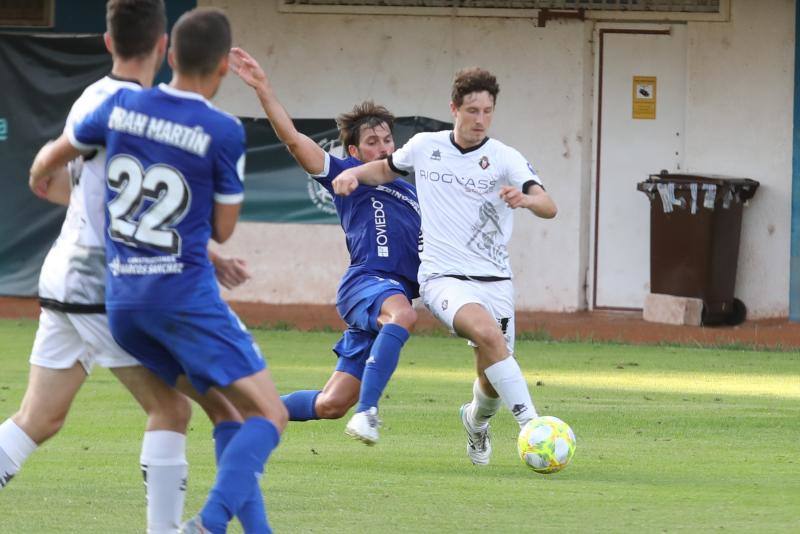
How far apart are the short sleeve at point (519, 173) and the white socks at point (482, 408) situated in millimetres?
1149

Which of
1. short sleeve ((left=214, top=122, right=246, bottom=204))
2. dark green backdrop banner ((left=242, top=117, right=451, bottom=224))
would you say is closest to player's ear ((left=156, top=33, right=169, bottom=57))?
short sleeve ((left=214, top=122, right=246, bottom=204))

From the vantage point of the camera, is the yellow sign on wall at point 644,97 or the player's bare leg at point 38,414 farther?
the yellow sign on wall at point 644,97

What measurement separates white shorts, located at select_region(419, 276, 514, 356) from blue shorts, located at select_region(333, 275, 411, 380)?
0.86 feet

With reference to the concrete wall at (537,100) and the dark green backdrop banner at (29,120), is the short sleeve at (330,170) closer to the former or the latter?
the concrete wall at (537,100)

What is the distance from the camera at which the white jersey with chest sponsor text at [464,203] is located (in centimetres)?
851

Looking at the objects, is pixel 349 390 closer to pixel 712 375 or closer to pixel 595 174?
pixel 712 375

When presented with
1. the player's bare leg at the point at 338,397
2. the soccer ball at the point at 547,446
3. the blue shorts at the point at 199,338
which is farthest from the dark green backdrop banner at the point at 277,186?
the blue shorts at the point at 199,338

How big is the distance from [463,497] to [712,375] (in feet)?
21.4

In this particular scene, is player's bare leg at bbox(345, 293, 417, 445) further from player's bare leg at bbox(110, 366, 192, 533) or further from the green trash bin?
the green trash bin

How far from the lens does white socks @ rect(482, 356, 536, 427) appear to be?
8148 millimetres

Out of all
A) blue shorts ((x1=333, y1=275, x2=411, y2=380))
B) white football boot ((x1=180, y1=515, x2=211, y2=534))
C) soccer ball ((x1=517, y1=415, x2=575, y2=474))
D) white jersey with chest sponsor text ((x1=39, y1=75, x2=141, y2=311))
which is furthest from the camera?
blue shorts ((x1=333, y1=275, x2=411, y2=380))

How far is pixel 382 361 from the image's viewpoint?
330 inches

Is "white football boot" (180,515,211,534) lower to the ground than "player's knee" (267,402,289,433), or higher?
lower

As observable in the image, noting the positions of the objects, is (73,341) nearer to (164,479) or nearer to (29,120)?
(164,479)
